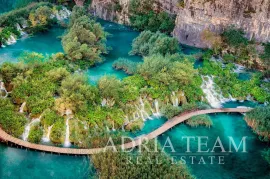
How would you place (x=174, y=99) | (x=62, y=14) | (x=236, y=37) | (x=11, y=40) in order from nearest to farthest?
(x=174, y=99), (x=236, y=37), (x=11, y=40), (x=62, y=14)

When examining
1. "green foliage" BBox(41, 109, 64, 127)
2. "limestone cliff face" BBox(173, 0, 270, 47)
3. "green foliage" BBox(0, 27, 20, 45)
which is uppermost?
"limestone cliff face" BBox(173, 0, 270, 47)

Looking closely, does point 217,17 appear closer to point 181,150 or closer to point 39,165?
point 181,150

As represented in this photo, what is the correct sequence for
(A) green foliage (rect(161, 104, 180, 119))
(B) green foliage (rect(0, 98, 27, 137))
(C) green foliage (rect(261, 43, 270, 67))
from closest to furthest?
(B) green foliage (rect(0, 98, 27, 137)) → (A) green foliage (rect(161, 104, 180, 119)) → (C) green foliage (rect(261, 43, 270, 67))

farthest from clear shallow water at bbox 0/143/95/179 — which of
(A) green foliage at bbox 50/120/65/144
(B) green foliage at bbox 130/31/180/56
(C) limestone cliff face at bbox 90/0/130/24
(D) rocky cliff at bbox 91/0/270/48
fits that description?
(C) limestone cliff face at bbox 90/0/130/24

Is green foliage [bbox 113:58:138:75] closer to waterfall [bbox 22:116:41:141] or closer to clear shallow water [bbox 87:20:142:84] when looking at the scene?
clear shallow water [bbox 87:20:142:84]

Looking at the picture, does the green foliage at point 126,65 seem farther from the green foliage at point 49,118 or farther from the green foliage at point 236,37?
the green foliage at point 236,37

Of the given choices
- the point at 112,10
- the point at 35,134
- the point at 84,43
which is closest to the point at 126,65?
the point at 84,43

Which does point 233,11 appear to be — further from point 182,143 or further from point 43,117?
point 43,117
